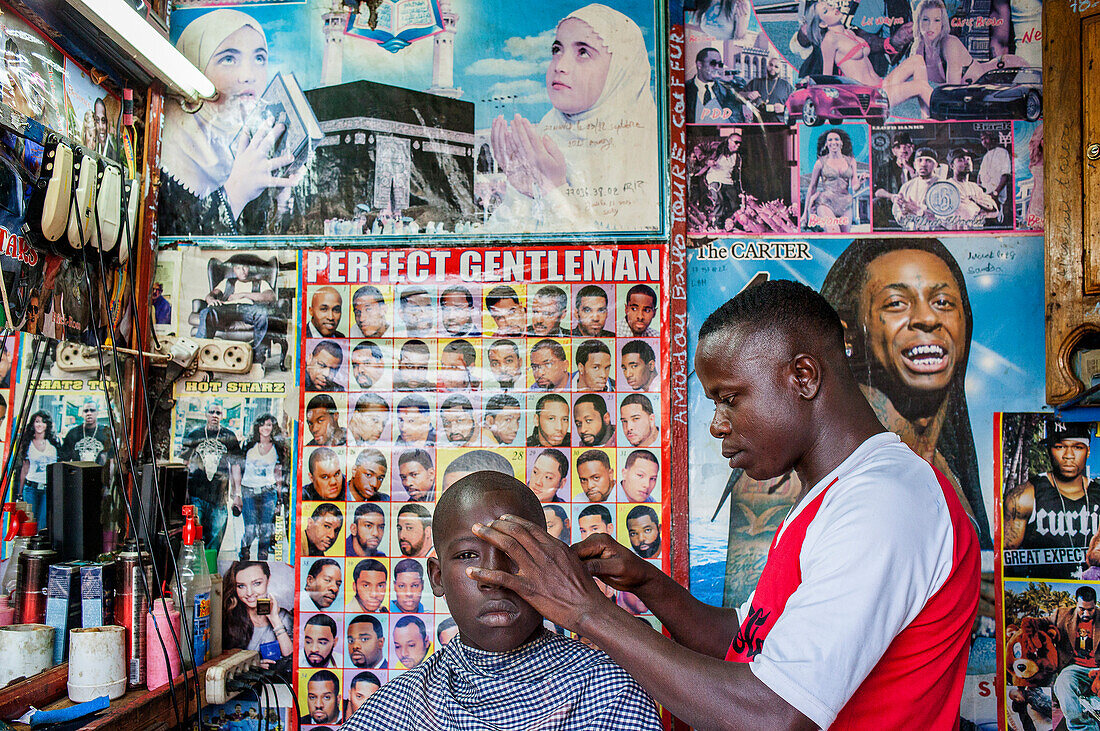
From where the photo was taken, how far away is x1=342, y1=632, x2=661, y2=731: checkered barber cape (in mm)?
1766

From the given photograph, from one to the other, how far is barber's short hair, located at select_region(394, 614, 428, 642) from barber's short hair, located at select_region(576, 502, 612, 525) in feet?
1.94

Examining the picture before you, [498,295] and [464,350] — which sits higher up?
[498,295]

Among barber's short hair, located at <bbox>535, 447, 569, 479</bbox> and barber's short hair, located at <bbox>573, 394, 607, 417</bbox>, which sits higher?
barber's short hair, located at <bbox>573, 394, 607, 417</bbox>

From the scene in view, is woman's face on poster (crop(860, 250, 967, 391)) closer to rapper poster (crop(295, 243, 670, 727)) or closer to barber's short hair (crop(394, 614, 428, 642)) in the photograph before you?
rapper poster (crop(295, 243, 670, 727))

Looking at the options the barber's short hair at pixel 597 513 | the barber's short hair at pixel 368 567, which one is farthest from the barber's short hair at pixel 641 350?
the barber's short hair at pixel 368 567

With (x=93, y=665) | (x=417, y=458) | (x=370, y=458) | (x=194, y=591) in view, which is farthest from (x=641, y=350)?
(x=93, y=665)

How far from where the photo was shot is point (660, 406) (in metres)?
2.52

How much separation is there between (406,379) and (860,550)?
164 centimetres

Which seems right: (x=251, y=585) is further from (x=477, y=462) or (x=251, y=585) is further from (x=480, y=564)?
(x=480, y=564)

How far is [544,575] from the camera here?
4.62 feet

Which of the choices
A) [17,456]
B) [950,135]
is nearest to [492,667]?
[17,456]

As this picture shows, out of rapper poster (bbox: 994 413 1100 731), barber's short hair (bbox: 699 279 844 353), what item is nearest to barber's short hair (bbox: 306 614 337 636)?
barber's short hair (bbox: 699 279 844 353)

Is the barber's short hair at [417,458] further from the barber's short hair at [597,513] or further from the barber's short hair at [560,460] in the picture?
the barber's short hair at [597,513]

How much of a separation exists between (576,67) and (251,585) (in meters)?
1.96
